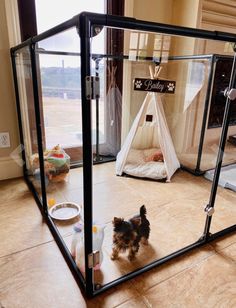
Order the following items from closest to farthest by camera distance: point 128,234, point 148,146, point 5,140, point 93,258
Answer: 1. point 93,258
2. point 128,234
3. point 5,140
4. point 148,146

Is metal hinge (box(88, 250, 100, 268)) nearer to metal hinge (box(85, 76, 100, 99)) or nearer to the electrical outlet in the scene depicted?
metal hinge (box(85, 76, 100, 99))

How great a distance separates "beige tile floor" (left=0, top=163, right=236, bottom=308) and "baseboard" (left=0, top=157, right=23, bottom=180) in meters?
0.15

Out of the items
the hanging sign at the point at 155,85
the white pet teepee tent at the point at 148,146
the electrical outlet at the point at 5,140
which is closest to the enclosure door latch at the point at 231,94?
the hanging sign at the point at 155,85

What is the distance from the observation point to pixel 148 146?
230 centimetres

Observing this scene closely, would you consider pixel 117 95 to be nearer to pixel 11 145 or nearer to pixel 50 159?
pixel 50 159

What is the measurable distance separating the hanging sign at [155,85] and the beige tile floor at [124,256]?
0.78m

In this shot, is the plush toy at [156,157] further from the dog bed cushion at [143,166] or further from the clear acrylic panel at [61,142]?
the clear acrylic panel at [61,142]

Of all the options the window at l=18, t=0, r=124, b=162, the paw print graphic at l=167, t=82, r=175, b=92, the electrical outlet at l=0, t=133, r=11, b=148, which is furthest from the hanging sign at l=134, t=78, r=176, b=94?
the electrical outlet at l=0, t=133, r=11, b=148

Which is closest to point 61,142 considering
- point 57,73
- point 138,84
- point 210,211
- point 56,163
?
point 56,163

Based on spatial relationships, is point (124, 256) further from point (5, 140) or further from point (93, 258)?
point (5, 140)

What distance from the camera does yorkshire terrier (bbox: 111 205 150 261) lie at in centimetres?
118

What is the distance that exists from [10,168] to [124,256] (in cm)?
130

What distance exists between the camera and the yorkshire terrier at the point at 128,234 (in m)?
1.18

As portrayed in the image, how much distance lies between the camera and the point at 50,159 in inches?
71.5
